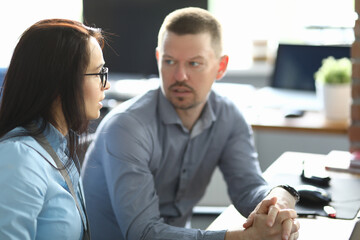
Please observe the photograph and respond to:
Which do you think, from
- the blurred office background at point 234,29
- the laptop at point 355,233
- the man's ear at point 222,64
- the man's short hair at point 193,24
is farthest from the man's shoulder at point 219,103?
the blurred office background at point 234,29

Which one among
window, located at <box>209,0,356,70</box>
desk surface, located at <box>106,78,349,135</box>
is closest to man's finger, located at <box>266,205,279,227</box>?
desk surface, located at <box>106,78,349,135</box>

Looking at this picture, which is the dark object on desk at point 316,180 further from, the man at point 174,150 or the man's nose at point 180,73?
the man's nose at point 180,73

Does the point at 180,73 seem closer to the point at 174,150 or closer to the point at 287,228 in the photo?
the point at 174,150

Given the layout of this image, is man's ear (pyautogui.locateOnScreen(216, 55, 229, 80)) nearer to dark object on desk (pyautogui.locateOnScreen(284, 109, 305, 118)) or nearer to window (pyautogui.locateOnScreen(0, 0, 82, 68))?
dark object on desk (pyautogui.locateOnScreen(284, 109, 305, 118))

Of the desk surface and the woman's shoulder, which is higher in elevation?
the woman's shoulder

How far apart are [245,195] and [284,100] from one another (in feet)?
5.43

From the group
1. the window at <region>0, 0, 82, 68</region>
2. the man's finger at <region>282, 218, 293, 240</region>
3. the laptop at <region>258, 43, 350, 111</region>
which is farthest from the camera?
the window at <region>0, 0, 82, 68</region>

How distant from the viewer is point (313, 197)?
6.05ft

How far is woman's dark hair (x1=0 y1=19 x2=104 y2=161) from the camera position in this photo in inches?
52.4

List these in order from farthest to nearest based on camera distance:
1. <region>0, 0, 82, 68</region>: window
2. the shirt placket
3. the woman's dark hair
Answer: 1. <region>0, 0, 82, 68</region>: window
2. the shirt placket
3. the woman's dark hair

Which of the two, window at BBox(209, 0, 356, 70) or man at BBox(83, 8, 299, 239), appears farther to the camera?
window at BBox(209, 0, 356, 70)

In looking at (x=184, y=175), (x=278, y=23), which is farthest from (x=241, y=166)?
(x=278, y=23)

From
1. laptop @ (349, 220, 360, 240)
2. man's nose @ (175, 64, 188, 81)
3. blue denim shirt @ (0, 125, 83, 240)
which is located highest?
man's nose @ (175, 64, 188, 81)

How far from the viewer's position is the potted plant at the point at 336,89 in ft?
10.6
